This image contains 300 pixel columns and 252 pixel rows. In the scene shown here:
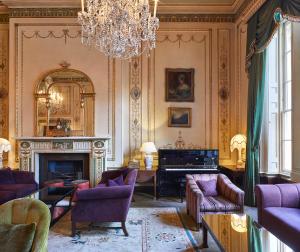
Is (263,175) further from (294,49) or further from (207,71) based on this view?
(207,71)

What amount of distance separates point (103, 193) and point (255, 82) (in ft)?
11.2

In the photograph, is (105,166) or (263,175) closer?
(263,175)

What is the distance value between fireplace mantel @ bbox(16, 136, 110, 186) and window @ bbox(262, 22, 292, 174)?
3.35m

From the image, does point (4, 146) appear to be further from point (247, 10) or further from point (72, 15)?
point (247, 10)

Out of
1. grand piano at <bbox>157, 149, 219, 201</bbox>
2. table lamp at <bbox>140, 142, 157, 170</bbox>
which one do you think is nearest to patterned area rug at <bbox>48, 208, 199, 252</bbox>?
grand piano at <bbox>157, 149, 219, 201</bbox>

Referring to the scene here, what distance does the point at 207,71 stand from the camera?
713 cm

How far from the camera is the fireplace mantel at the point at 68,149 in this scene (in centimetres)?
671

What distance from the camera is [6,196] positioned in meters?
5.06

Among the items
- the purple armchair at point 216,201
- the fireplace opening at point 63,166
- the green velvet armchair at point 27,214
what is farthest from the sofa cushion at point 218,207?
the fireplace opening at point 63,166

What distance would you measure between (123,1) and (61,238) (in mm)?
3264

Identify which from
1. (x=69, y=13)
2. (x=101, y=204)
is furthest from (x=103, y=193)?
(x=69, y=13)

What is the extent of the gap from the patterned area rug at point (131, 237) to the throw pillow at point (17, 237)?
68.6 inches

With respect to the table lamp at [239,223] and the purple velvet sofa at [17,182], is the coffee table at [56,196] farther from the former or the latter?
the table lamp at [239,223]

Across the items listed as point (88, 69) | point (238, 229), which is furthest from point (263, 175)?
point (88, 69)
